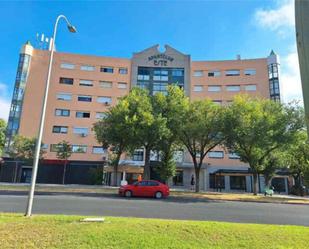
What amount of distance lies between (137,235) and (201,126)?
2078 cm

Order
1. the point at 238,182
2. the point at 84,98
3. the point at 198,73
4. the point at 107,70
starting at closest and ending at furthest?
the point at 238,182
the point at 84,98
the point at 107,70
the point at 198,73

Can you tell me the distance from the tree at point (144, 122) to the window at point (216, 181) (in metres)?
16.6

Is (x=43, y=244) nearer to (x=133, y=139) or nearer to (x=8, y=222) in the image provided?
(x=8, y=222)

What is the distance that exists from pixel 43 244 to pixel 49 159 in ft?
127

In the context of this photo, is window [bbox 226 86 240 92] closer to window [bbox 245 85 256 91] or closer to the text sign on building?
window [bbox 245 85 256 91]

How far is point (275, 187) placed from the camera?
136 ft

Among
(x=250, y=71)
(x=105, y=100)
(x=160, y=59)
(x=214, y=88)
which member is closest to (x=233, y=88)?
(x=214, y=88)

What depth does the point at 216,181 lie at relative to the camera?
140ft

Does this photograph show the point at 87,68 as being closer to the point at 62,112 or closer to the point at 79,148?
the point at 62,112

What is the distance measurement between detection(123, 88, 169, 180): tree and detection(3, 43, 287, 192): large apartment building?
1464 cm

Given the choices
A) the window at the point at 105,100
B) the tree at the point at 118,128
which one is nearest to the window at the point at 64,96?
the window at the point at 105,100

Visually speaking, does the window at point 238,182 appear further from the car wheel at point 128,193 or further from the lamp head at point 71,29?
Result: the lamp head at point 71,29

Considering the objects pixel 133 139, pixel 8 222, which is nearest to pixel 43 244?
pixel 8 222

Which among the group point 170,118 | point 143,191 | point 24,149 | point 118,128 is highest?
point 170,118
